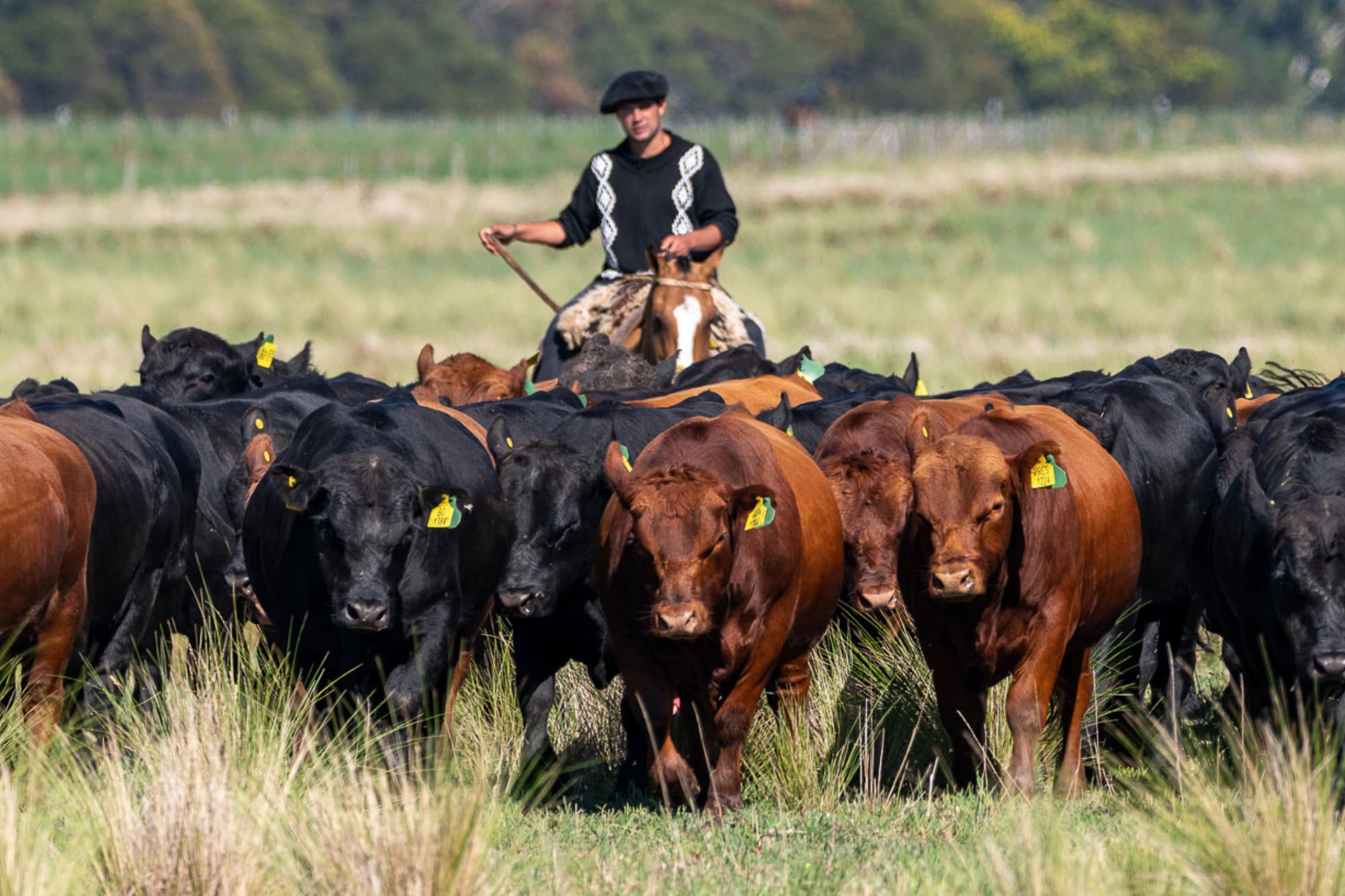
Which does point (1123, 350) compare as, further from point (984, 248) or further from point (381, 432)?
point (381, 432)

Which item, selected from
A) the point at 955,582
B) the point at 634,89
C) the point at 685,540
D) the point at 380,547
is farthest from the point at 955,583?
the point at 634,89

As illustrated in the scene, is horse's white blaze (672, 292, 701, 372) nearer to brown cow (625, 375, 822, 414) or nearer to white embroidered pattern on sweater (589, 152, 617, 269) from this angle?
white embroidered pattern on sweater (589, 152, 617, 269)

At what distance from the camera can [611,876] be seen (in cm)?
669

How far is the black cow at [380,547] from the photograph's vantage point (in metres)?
7.91

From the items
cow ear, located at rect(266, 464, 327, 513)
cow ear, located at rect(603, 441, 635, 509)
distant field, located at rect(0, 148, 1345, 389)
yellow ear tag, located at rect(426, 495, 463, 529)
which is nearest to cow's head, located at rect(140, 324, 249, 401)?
cow ear, located at rect(266, 464, 327, 513)

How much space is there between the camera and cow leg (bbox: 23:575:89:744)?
7805 mm

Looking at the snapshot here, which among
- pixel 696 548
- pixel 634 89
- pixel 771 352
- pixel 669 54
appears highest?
pixel 669 54

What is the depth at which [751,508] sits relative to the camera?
763cm

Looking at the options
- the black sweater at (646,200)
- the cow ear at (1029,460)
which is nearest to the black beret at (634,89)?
the black sweater at (646,200)

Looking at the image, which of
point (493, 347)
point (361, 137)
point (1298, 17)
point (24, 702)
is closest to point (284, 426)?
point (24, 702)

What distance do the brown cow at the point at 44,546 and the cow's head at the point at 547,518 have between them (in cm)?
171

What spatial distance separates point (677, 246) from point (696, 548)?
5924 millimetres

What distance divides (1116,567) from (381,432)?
123 inches

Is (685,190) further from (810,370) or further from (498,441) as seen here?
(498,441)
